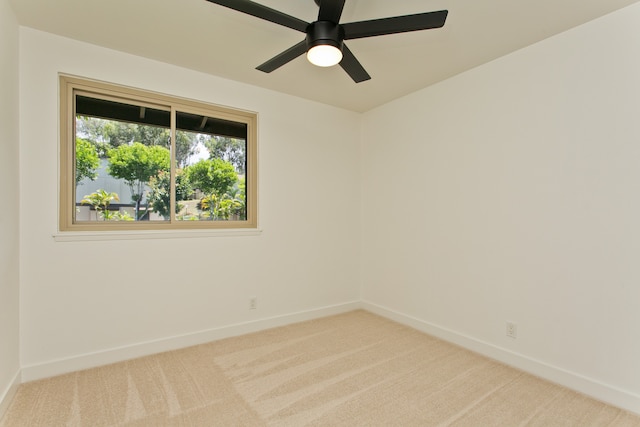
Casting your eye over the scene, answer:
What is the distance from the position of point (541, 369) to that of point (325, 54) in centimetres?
267

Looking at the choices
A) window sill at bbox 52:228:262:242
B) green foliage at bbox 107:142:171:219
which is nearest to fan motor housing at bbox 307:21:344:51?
green foliage at bbox 107:142:171:219

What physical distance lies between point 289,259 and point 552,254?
2.35 m

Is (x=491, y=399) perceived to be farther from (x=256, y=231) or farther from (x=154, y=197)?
(x=154, y=197)

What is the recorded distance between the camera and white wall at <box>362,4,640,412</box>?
2.04 meters

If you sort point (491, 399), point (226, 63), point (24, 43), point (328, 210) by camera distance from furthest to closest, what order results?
1. point (328, 210)
2. point (226, 63)
3. point (24, 43)
4. point (491, 399)

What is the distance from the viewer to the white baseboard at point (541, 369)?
201 cm

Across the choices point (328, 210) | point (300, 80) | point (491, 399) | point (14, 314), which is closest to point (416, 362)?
point (491, 399)

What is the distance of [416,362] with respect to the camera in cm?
258

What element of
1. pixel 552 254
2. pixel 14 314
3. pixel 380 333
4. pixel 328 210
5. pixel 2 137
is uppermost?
pixel 2 137

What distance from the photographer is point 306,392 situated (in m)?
2.15

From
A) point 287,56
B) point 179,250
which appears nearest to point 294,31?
point 287,56

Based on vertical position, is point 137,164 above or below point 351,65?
below

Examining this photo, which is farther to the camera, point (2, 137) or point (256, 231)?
point (256, 231)

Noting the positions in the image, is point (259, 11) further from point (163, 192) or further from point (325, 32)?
Answer: point (163, 192)
